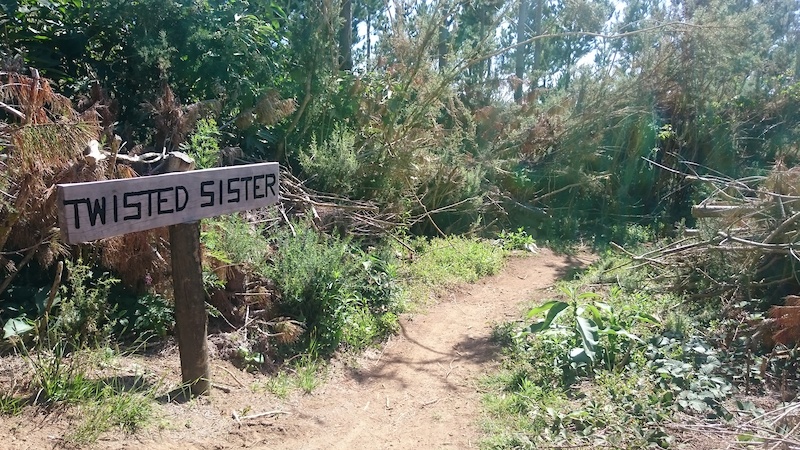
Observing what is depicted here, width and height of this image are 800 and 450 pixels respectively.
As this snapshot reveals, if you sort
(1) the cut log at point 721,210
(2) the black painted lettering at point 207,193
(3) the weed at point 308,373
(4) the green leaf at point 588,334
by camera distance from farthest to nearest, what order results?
1. (1) the cut log at point 721,210
2. (4) the green leaf at point 588,334
3. (3) the weed at point 308,373
4. (2) the black painted lettering at point 207,193

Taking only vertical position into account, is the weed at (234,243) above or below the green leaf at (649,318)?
above

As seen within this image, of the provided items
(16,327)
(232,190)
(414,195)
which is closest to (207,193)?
(232,190)

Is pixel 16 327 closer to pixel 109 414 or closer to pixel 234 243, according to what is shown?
pixel 109 414

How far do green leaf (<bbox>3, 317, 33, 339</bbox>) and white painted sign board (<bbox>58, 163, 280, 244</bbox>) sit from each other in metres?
1.28

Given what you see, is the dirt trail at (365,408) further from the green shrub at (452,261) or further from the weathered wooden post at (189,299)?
the green shrub at (452,261)

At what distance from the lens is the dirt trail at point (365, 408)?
3.69 metres

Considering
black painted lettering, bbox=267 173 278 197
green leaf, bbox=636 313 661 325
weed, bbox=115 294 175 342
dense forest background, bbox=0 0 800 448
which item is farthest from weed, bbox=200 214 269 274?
green leaf, bbox=636 313 661 325

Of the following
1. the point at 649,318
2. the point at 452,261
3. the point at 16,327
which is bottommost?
the point at 452,261

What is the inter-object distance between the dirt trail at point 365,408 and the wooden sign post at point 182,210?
0.38 m

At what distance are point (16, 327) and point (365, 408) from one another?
2.43 metres

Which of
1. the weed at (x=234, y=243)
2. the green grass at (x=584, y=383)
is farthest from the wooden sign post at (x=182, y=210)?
the green grass at (x=584, y=383)

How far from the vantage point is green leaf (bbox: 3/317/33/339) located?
389 centimetres

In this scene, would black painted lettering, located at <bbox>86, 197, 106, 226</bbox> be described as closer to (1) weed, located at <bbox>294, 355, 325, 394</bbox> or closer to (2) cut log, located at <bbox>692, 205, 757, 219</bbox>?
(1) weed, located at <bbox>294, 355, 325, 394</bbox>

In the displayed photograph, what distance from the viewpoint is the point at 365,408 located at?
4.77 metres
